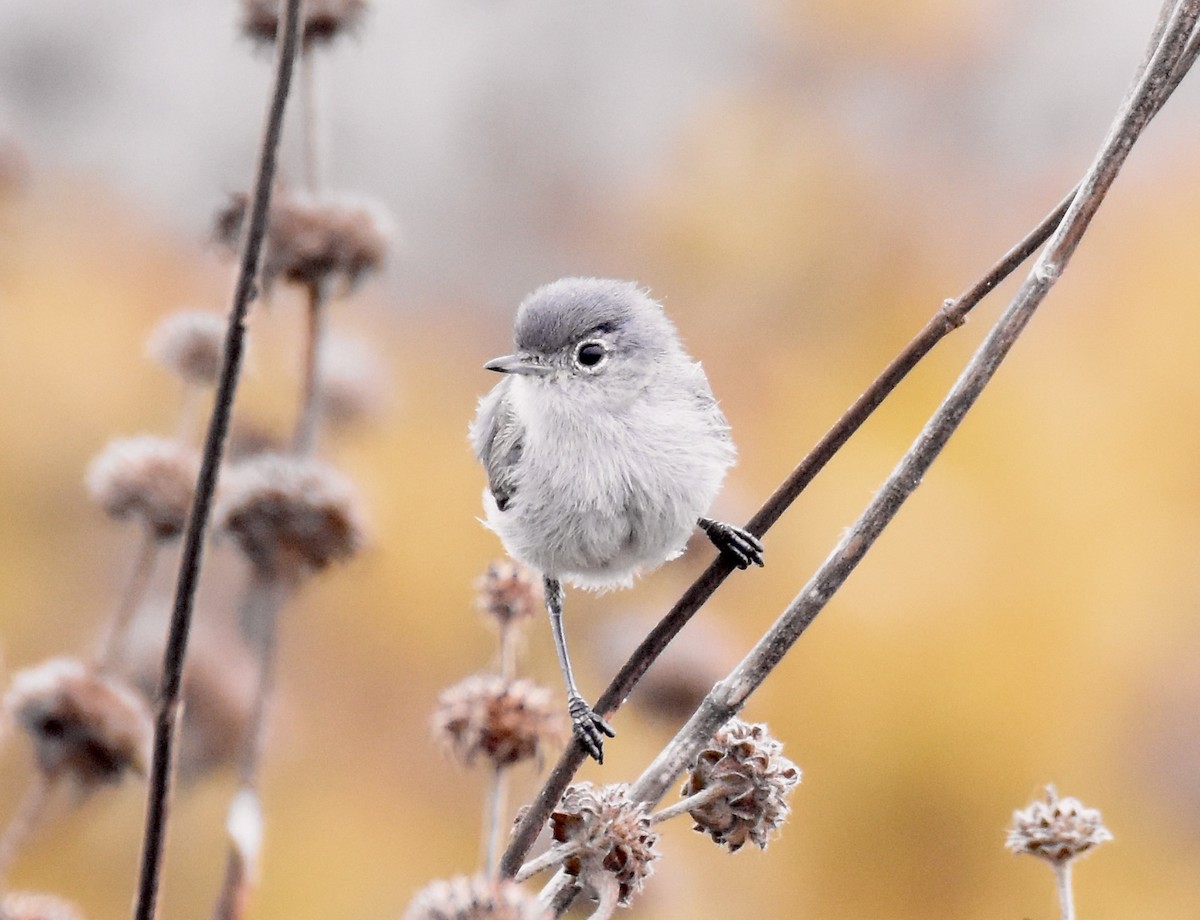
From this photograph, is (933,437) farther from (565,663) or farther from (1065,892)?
(565,663)

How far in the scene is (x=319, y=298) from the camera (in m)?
1.11

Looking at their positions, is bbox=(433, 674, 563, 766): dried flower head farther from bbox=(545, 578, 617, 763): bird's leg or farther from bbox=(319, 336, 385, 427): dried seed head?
bbox=(319, 336, 385, 427): dried seed head

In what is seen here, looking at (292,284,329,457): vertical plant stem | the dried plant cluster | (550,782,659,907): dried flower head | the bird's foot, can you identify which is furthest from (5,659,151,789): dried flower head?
(550,782,659,907): dried flower head

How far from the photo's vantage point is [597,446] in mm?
1161

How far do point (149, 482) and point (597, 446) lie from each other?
0.39 meters

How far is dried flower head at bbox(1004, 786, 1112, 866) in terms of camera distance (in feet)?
2.32

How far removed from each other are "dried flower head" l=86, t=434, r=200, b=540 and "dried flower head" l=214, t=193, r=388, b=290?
178 mm

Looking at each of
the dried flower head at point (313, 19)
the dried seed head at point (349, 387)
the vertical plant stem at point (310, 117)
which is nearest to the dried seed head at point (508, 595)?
the vertical plant stem at point (310, 117)

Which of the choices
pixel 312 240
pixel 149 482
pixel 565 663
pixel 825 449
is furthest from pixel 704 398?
pixel 825 449

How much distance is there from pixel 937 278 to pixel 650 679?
1061 mm

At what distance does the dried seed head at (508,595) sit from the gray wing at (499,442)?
343mm

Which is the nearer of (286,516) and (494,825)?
(494,825)

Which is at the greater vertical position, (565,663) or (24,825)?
(565,663)

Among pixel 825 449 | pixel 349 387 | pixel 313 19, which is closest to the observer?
pixel 825 449
